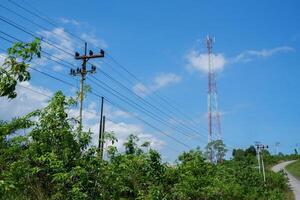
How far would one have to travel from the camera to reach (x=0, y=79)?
4070 mm

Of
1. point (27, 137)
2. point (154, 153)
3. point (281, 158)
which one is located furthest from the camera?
point (281, 158)

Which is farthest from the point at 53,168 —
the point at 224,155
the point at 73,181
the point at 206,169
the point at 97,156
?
the point at 224,155

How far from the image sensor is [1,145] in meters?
6.97

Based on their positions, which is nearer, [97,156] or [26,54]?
[26,54]

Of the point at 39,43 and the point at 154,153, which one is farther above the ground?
the point at 154,153

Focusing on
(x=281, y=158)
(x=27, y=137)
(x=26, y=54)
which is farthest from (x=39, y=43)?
(x=281, y=158)

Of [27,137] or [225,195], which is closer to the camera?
[27,137]

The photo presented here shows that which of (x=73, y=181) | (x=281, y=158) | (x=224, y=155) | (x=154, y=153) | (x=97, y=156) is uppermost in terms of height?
(x=281, y=158)

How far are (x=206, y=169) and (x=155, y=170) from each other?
671 cm

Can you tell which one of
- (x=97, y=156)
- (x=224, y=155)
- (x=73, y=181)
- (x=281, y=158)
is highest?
(x=281, y=158)

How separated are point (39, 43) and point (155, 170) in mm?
11598

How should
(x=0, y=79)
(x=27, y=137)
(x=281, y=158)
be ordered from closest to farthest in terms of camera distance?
(x=0, y=79) < (x=27, y=137) < (x=281, y=158)

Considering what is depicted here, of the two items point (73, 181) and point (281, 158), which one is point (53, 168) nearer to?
point (73, 181)

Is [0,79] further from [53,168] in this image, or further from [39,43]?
[53,168]
